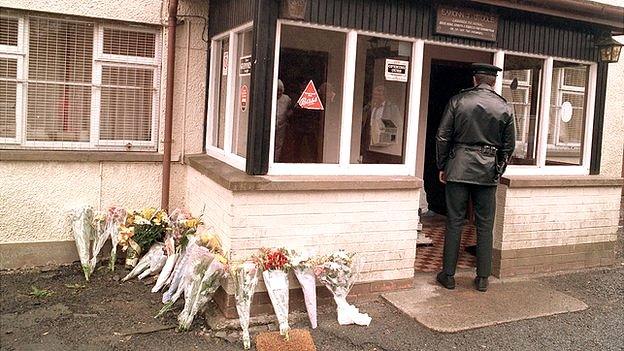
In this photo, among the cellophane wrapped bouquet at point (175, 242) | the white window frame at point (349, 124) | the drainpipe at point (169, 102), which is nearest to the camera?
the white window frame at point (349, 124)

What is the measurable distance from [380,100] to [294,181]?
4.51 feet

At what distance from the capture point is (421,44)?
17.7 feet

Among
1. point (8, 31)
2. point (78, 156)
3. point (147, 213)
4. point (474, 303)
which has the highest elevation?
point (8, 31)

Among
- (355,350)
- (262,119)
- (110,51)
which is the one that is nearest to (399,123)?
(262,119)

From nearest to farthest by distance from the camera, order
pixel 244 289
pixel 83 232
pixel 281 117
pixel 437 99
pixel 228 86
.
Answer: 1. pixel 244 289
2. pixel 281 117
3. pixel 228 86
4. pixel 83 232
5. pixel 437 99

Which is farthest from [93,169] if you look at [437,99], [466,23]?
[437,99]

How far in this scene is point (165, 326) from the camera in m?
4.53

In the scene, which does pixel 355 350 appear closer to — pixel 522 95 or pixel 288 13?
pixel 288 13

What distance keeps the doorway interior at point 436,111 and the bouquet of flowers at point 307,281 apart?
8.77 feet

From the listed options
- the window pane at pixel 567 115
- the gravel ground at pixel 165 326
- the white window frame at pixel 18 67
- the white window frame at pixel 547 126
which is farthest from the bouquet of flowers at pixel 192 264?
the window pane at pixel 567 115

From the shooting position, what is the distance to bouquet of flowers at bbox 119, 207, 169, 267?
18.6ft

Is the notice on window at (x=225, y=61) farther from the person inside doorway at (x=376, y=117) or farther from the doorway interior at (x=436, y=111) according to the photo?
the doorway interior at (x=436, y=111)

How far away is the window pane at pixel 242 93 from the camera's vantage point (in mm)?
5062

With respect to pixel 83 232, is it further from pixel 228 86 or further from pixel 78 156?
pixel 228 86
